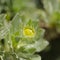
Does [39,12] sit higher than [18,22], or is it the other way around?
[18,22]

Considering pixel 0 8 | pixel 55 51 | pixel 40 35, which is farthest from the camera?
pixel 55 51

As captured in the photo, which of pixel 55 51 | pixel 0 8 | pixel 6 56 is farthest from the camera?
pixel 55 51

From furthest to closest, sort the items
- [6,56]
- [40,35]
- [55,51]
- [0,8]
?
[55,51] → [0,8] → [40,35] → [6,56]

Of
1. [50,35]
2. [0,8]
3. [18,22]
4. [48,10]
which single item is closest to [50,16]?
[48,10]

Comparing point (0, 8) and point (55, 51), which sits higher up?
point (0, 8)

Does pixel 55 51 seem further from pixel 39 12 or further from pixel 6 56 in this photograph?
pixel 6 56

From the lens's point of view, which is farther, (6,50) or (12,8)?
(12,8)

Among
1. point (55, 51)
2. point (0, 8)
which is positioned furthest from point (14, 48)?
point (55, 51)

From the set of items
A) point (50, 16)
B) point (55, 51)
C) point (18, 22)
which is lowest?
point (55, 51)

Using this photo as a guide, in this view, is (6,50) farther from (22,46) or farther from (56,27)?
(56,27)
